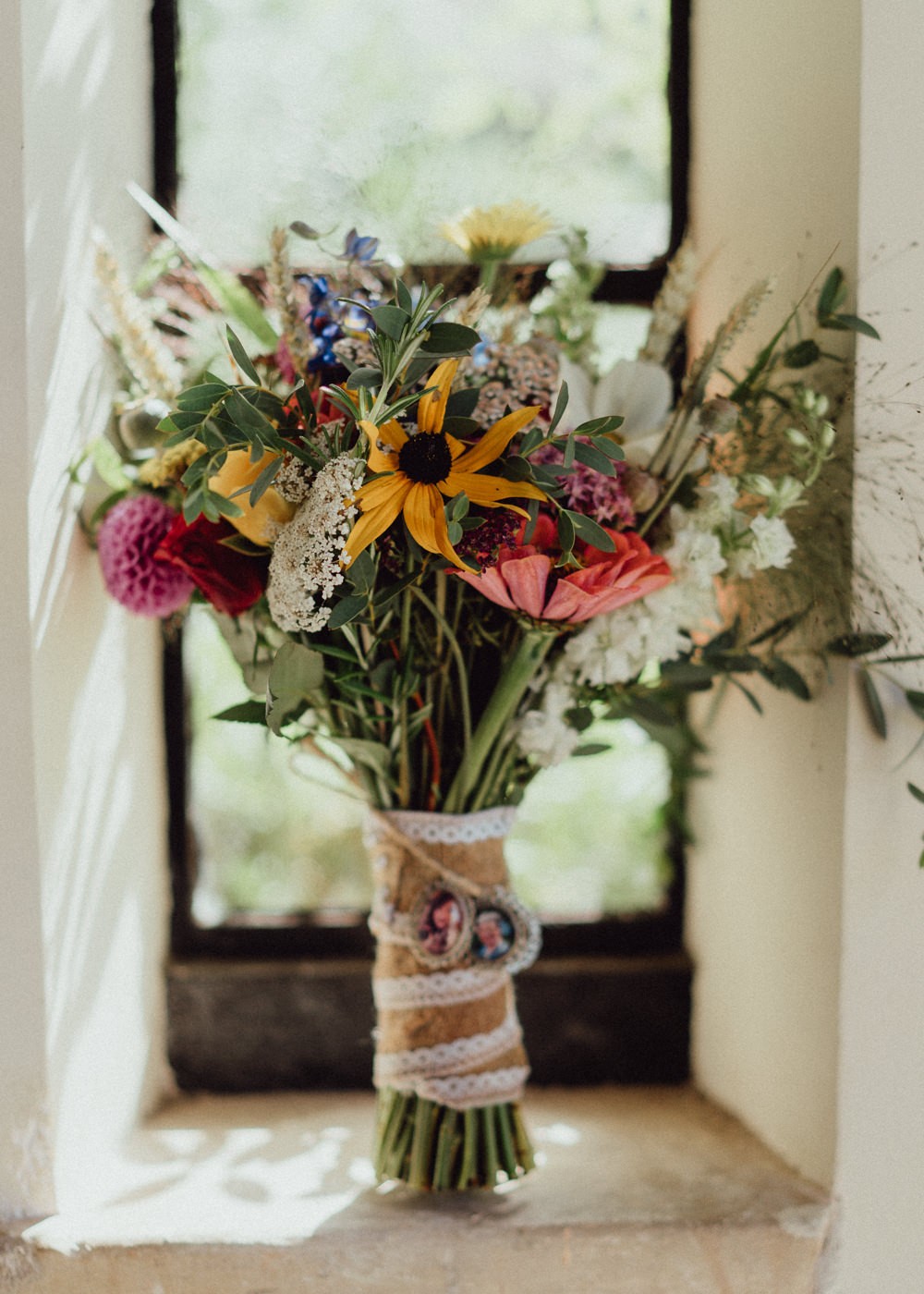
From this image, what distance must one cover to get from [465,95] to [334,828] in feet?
2.83

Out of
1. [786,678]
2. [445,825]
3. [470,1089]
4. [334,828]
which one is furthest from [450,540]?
[334,828]

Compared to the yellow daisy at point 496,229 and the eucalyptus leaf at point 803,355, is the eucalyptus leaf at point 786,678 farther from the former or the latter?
the yellow daisy at point 496,229

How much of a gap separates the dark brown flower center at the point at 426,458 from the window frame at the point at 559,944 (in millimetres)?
525

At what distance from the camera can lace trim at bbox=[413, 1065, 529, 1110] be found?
0.83 meters

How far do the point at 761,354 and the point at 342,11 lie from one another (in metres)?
0.64

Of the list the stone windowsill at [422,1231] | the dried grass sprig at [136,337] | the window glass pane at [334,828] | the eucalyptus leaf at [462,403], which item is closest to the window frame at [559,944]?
the window glass pane at [334,828]

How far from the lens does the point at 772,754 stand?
3.27ft

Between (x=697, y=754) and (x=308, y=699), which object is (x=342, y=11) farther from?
(x=697, y=754)

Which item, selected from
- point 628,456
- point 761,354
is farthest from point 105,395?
point 761,354

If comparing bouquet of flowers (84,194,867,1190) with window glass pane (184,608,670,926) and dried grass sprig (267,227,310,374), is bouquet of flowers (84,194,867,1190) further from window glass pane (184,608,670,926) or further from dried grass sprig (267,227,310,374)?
window glass pane (184,608,670,926)

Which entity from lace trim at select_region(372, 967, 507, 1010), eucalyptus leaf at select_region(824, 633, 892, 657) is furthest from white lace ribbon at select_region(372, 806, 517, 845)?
eucalyptus leaf at select_region(824, 633, 892, 657)

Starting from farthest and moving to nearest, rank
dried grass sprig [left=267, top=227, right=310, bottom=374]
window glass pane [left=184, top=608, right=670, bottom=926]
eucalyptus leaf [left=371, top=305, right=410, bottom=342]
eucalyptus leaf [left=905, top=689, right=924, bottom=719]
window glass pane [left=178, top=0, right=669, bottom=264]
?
window glass pane [left=184, top=608, right=670, bottom=926] < window glass pane [left=178, top=0, right=669, bottom=264] < eucalyptus leaf [left=905, top=689, right=924, bottom=719] < dried grass sprig [left=267, top=227, right=310, bottom=374] < eucalyptus leaf [left=371, top=305, right=410, bottom=342]

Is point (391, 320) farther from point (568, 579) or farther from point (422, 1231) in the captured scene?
point (422, 1231)

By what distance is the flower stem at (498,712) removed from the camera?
0.78 metres
